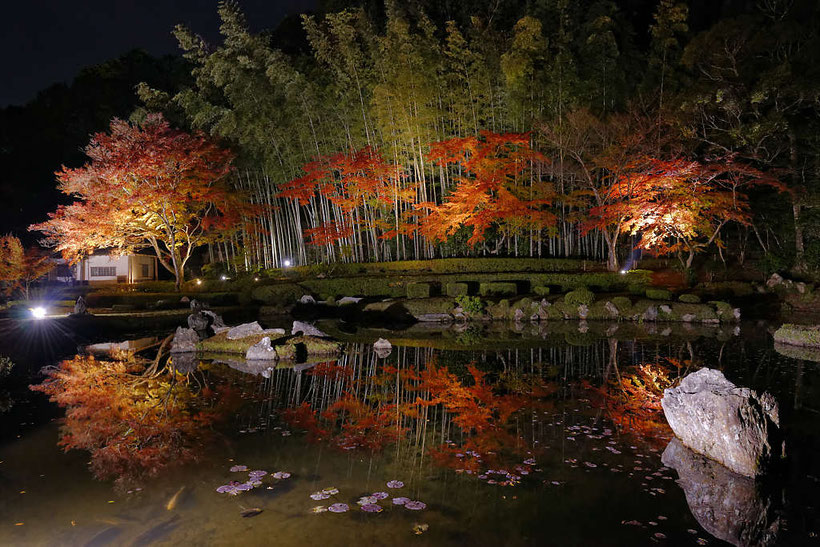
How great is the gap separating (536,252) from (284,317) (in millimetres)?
12526

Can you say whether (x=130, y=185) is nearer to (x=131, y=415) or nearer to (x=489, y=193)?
(x=489, y=193)

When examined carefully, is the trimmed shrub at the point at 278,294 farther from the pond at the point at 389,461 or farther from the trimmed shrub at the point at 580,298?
the pond at the point at 389,461

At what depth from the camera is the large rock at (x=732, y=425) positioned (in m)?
4.30

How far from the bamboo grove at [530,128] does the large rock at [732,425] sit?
13.5 meters

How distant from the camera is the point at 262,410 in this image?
641 cm

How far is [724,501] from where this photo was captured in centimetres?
386

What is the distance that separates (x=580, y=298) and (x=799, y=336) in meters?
6.08

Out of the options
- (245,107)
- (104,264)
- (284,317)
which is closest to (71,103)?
(104,264)

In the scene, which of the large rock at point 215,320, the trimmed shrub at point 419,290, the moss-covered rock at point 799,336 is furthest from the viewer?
the trimmed shrub at point 419,290

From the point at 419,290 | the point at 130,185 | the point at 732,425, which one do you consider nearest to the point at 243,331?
the point at 419,290

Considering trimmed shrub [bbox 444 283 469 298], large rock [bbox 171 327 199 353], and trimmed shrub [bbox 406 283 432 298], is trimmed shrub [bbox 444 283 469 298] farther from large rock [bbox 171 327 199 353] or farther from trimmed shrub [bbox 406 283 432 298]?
large rock [bbox 171 327 199 353]

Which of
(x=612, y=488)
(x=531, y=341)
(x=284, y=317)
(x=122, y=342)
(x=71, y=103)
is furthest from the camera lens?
(x=71, y=103)

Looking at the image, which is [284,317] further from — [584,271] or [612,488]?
[612,488]

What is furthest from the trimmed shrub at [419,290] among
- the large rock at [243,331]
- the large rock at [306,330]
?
the large rock at [243,331]
